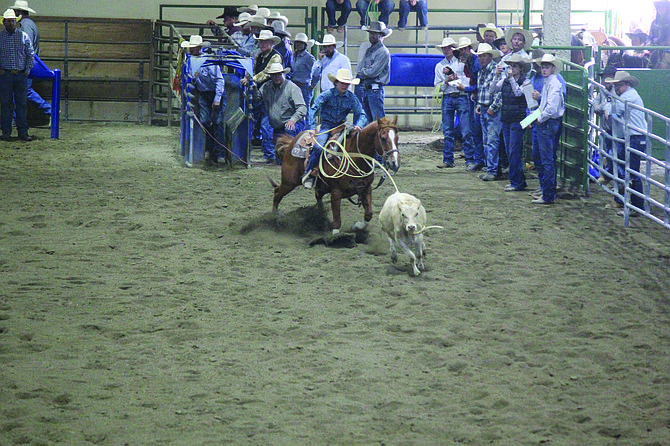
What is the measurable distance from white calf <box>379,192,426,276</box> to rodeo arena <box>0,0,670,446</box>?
0.02m

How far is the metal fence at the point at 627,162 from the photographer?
8.61m

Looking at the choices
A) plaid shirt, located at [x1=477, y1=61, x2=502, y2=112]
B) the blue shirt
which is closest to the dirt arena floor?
the blue shirt

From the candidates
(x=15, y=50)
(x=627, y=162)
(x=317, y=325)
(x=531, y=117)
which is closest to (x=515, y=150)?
(x=531, y=117)

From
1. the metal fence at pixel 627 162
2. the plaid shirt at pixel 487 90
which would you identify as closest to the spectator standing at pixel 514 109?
the plaid shirt at pixel 487 90

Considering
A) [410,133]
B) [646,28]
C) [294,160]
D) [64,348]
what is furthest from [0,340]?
[646,28]

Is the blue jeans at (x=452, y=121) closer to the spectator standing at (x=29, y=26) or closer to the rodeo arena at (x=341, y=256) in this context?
the rodeo arena at (x=341, y=256)

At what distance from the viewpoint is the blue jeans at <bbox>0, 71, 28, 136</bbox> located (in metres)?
14.1

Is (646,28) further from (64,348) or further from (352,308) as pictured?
(64,348)

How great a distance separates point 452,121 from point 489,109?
1.60 meters

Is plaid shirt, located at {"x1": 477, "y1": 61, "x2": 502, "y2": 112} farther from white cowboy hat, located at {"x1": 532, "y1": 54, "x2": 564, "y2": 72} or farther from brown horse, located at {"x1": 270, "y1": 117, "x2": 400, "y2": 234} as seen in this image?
brown horse, located at {"x1": 270, "y1": 117, "x2": 400, "y2": 234}

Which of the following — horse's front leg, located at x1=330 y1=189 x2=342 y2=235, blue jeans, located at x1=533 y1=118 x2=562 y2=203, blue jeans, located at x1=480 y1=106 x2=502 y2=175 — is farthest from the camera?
blue jeans, located at x1=480 y1=106 x2=502 y2=175

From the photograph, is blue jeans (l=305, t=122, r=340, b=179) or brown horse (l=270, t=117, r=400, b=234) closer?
brown horse (l=270, t=117, r=400, b=234)

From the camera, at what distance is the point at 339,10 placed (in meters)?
17.2

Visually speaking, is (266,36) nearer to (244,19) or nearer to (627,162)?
(244,19)
